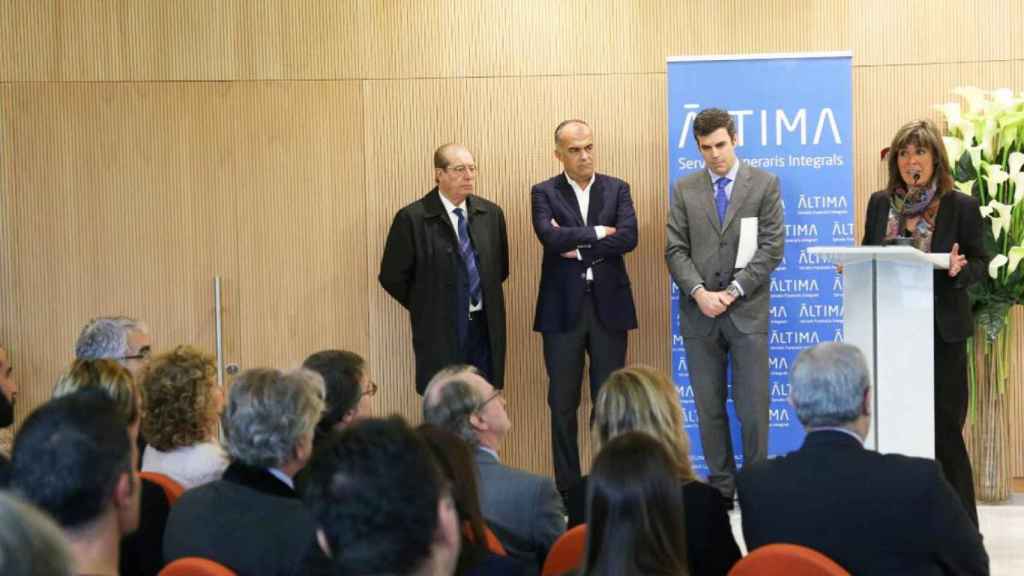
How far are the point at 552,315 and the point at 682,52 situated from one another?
177 centimetres

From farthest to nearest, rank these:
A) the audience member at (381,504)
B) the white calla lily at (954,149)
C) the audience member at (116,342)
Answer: the white calla lily at (954,149) → the audience member at (116,342) → the audience member at (381,504)

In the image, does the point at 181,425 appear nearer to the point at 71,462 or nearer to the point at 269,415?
the point at 269,415

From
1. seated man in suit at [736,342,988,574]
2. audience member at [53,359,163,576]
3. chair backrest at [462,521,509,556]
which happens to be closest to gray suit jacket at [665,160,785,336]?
seated man in suit at [736,342,988,574]

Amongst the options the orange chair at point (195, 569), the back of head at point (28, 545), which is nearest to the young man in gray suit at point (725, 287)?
the orange chair at point (195, 569)

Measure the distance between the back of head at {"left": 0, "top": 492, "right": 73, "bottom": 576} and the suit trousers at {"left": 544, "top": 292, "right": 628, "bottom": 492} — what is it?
574cm

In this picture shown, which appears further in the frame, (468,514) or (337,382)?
(337,382)

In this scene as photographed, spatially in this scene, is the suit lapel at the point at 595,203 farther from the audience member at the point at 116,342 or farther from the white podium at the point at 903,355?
the audience member at the point at 116,342

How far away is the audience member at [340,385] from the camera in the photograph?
14.0 ft

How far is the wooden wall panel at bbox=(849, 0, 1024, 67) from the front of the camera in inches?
295

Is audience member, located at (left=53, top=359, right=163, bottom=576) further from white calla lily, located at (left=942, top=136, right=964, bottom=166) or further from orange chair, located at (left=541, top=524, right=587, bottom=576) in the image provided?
white calla lily, located at (left=942, top=136, right=964, bottom=166)

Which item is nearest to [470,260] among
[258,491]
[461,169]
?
[461,169]

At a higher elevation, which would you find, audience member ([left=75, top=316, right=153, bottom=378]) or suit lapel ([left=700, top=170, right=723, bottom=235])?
suit lapel ([left=700, top=170, right=723, bottom=235])

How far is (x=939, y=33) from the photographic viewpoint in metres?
7.50

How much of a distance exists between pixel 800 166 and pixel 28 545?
20.5 ft
